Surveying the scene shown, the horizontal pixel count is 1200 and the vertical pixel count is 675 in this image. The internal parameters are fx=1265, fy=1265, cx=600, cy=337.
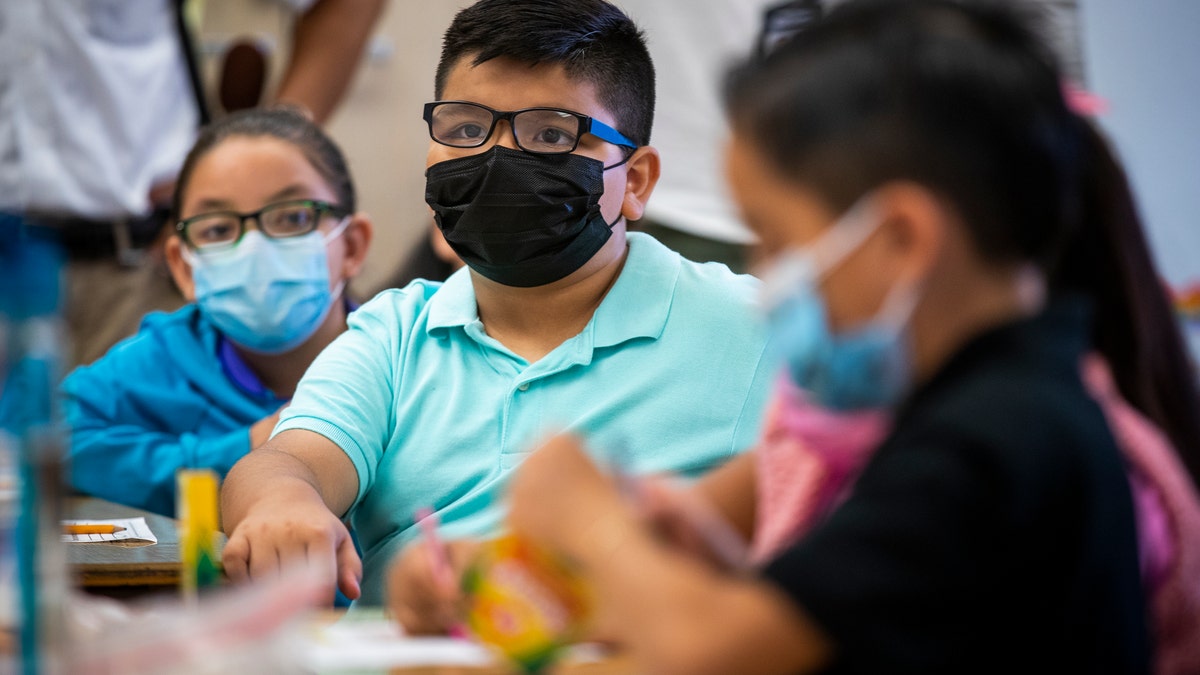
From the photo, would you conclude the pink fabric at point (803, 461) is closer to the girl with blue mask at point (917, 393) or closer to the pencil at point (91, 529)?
the girl with blue mask at point (917, 393)

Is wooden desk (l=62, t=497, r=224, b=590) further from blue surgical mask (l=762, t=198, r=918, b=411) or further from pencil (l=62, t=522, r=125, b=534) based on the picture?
blue surgical mask (l=762, t=198, r=918, b=411)

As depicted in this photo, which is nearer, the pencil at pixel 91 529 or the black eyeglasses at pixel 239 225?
the pencil at pixel 91 529

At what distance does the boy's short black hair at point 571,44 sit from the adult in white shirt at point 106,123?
1703 mm

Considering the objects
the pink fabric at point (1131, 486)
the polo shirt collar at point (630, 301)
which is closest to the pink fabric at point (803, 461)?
the pink fabric at point (1131, 486)

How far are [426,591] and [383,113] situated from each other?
11.5 ft

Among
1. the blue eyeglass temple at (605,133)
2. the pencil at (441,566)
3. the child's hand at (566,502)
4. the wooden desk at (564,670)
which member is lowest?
the wooden desk at (564,670)

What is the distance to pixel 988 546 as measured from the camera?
730 mm

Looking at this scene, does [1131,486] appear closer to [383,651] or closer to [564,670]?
[564,670]

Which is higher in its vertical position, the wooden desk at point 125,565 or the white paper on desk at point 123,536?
the wooden desk at point 125,565

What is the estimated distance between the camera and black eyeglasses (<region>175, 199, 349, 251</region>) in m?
2.28

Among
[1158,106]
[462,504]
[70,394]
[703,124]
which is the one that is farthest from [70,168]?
[1158,106]

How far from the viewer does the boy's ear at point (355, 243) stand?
2418mm

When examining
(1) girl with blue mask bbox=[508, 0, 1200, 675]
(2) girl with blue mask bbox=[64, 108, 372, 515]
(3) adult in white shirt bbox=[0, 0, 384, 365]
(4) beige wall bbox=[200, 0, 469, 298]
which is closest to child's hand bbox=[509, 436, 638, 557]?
(1) girl with blue mask bbox=[508, 0, 1200, 675]

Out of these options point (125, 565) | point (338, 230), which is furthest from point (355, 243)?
point (125, 565)
